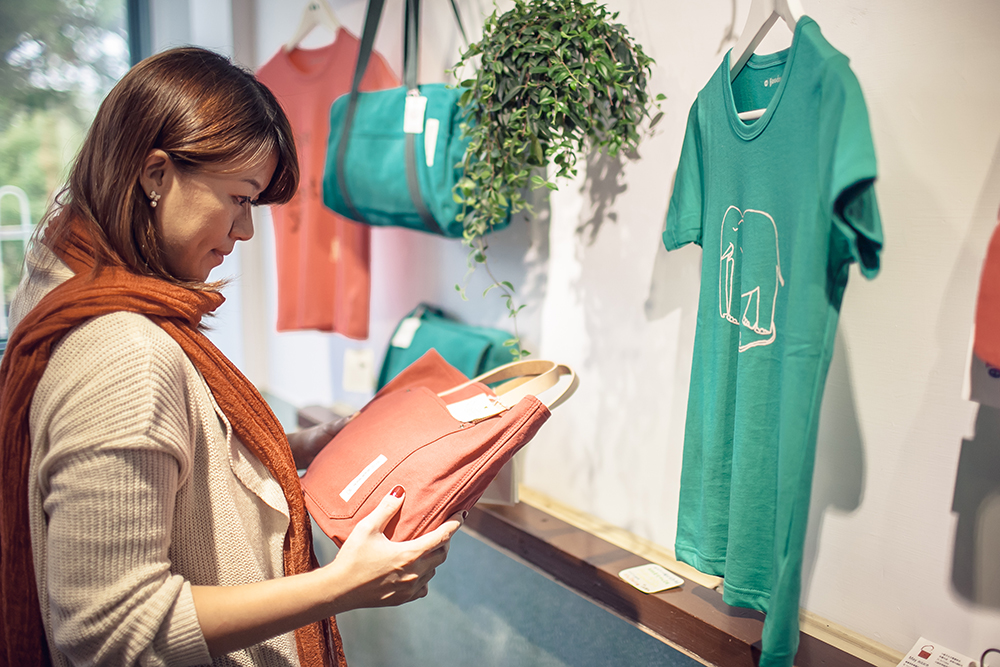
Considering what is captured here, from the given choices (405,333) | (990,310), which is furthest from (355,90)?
(990,310)

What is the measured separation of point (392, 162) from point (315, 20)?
29.6 inches

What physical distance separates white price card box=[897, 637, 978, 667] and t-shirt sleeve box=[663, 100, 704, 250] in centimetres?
66

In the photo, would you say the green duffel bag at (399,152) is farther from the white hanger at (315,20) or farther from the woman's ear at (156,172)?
the woman's ear at (156,172)

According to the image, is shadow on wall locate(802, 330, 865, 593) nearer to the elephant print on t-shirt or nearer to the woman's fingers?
the elephant print on t-shirt

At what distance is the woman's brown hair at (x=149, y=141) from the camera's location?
0.73 meters

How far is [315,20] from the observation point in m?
1.94

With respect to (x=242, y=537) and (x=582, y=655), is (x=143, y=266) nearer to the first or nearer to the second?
(x=242, y=537)

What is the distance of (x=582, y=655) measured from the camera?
1.28m

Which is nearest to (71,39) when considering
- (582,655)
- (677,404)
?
(677,404)

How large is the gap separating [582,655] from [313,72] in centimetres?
169

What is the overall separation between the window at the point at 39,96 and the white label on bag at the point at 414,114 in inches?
55.9

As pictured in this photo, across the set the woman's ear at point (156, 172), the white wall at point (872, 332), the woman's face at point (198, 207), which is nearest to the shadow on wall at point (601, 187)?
the white wall at point (872, 332)

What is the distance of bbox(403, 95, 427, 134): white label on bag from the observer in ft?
4.78

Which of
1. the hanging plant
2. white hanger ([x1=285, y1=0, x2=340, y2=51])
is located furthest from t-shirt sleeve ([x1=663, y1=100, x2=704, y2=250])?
white hanger ([x1=285, y1=0, x2=340, y2=51])
